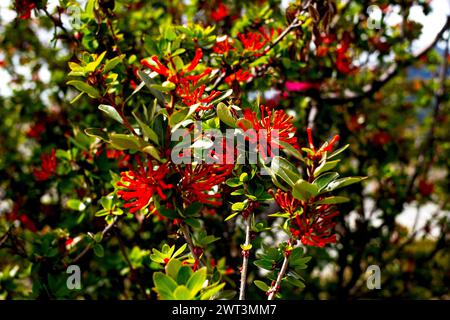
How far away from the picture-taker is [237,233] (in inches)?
93.4

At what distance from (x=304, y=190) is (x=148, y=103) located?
86 cm

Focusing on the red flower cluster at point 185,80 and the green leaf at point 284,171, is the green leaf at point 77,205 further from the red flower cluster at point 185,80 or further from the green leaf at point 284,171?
the green leaf at point 284,171

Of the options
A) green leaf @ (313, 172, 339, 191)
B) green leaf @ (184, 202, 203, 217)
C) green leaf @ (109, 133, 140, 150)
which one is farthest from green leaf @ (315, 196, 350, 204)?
green leaf @ (109, 133, 140, 150)

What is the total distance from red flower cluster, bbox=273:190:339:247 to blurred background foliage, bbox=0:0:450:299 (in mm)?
374

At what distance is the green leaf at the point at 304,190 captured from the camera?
31.5 inches

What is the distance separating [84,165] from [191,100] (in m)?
0.85

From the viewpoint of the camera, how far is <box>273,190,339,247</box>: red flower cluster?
2.90ft

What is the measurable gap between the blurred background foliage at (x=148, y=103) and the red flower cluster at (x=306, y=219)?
0.37m

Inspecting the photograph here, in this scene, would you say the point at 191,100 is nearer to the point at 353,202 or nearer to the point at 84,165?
the point at 84,165

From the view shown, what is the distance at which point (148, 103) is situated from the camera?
4.96ft

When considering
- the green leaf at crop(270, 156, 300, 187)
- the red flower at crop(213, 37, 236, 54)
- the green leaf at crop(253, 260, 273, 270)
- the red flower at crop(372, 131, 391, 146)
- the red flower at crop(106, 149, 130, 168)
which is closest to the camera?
the green leaf at crop(270, 156, 300, 187)

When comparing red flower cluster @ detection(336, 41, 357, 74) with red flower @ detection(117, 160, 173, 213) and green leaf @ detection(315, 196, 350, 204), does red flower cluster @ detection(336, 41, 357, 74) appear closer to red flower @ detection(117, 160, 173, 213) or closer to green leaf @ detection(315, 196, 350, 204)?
green leaf @ detection(315, 196, 350, 204)

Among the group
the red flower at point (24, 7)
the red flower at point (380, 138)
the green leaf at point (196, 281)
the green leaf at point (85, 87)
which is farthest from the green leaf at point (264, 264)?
the red flower at point (380, 138)
